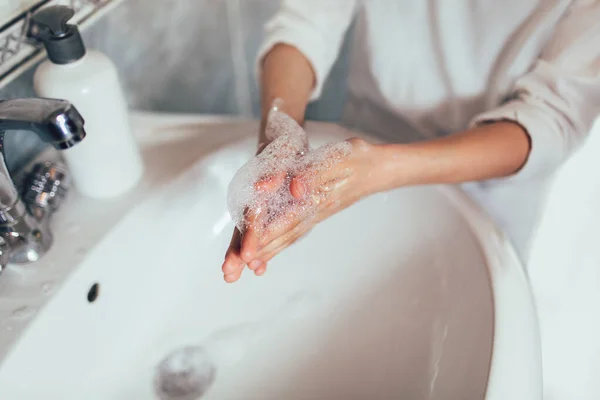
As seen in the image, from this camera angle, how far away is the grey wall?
64cm

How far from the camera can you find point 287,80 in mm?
627

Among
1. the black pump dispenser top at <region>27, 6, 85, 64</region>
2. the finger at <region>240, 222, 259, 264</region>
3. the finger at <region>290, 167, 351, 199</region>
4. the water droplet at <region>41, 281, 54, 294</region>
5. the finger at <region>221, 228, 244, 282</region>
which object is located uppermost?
the black pump dispenser top at <region>27, 6, 85, 64</region>

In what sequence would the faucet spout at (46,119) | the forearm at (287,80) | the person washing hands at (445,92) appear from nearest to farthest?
1. the faucet spout at (46,119)
2. the person washing hands at (445,92)
3. the forearm at (287,80)

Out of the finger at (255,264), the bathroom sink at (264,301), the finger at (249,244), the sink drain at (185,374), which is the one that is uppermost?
the finger at (249,244)

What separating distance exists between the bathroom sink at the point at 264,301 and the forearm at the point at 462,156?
0.13 ft

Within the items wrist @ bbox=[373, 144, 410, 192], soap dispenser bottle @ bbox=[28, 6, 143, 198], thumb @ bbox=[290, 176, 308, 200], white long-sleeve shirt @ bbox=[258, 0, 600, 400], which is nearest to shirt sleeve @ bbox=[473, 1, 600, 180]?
white long-sleeve shirt @ bbox=[258, 0, 600, 400]

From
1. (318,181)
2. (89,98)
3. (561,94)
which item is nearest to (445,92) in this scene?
(561,94)

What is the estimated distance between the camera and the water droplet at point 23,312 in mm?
457

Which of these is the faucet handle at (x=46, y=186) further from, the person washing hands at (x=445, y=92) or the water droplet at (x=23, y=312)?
the person washing hands at (x=445, y=92)

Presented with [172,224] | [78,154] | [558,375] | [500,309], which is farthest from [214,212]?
[558,375]

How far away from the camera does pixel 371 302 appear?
1.94 ft

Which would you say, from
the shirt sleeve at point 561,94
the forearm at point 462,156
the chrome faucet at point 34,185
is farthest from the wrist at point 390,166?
the chrome faucet at point 34,185

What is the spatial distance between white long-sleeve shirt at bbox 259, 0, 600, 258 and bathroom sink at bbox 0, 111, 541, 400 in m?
0.11

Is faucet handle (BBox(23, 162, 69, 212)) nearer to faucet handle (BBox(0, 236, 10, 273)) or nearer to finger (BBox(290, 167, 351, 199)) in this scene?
faucet handle (BBox(0, 236, 10, 273))
